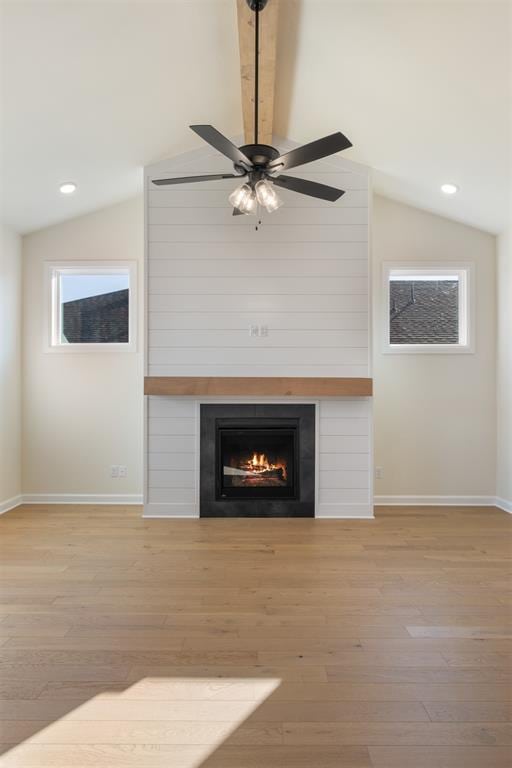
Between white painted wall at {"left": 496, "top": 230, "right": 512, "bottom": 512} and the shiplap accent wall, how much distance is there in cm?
149

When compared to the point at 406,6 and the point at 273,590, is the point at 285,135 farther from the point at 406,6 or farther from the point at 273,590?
the point at 273,590

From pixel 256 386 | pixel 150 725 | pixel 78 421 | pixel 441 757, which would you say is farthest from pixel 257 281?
pixel 441 757

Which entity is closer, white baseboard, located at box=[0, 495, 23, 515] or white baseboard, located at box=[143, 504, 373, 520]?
white baseboard, located at box=[143, 504, 373, 520]

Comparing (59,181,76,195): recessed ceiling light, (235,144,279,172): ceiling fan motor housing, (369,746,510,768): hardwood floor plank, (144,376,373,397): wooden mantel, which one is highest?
(59,181,76,195): recessed ceiling light

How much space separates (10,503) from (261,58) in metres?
4.47

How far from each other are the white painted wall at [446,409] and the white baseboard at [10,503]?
12.2 feet

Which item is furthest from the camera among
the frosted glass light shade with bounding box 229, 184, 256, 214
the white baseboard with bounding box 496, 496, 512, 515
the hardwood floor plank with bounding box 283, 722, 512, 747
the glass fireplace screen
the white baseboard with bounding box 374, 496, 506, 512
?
the white baseboard with bounding box 374, 496, 506, 512

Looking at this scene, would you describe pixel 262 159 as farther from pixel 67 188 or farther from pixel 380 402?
pixel 380 402

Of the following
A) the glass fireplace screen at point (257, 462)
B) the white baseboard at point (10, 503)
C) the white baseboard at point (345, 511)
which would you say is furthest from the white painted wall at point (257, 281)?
the white baseboard at point (10, 503)

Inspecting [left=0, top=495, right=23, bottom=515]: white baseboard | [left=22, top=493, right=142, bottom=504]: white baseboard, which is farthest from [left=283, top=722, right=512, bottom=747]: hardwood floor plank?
[left=0, top=495, right=23, bottom=515]: white baseboard

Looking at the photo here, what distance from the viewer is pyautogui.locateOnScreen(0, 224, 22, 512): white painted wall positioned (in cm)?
488

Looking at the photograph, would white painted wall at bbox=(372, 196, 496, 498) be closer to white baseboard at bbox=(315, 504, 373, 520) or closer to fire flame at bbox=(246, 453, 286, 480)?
white baseboard at bbox=(315, 504, 373, 520)

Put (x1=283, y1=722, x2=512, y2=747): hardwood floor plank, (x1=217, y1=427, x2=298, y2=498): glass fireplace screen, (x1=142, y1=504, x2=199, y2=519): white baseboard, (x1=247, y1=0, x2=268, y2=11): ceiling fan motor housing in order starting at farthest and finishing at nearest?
(x1=217, y1=427, x2=298, y2=498): glass fireplace screen → (x1=142, y1=504, x2=199, y2=519): white baseboard → (x1=247, y1=0, x2=268, y2=11): ceiling fan motor housing → (x1=283, y1=722, x2=512, y2=747): hardwood floor plank

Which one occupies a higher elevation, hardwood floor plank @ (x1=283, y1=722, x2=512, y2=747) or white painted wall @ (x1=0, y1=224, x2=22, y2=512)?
white painted wall @ (x1=0, y1=224, x2=22, y2=512)
